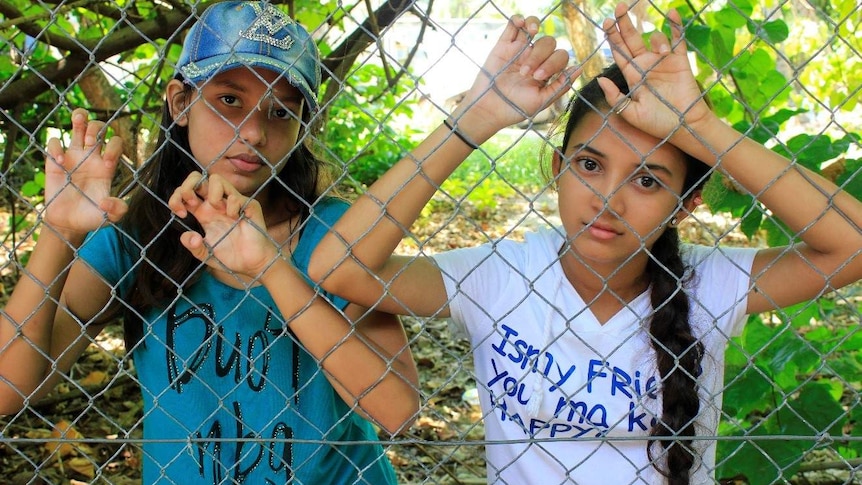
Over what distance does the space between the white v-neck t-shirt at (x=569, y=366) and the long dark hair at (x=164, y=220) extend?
39 cm

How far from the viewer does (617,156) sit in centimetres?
135

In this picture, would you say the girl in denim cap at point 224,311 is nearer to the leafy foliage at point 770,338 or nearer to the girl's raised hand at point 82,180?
the girl's raised hand at point 82,180

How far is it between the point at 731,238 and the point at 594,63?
4.97 ft

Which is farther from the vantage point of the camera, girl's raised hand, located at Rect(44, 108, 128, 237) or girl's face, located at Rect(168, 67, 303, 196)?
girl's face, located at Rect(168, 67, 303, 196)

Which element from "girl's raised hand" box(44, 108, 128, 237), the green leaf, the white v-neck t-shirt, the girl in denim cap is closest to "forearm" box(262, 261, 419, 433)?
the girl in denim cap

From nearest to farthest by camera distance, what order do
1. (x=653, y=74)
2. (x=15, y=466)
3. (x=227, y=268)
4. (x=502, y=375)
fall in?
(x=653, y=74)
(x=227, y=268)
(x=502, y=375)
(x=15, y=466)

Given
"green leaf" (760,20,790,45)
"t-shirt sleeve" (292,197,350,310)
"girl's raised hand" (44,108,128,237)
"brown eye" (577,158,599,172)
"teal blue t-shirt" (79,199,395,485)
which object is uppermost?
"green leaf" (760,20,790,45)

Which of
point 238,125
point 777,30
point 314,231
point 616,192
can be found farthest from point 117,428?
point 777,30

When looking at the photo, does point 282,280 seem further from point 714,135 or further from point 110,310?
point 714,135

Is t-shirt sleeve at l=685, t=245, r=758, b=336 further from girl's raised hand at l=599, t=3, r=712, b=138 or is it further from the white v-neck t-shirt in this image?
girl's raised hand at l=599, t=3, r=712, b=138

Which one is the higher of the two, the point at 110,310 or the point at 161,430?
the point at 110,310

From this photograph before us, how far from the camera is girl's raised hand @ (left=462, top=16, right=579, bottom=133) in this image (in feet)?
3.94

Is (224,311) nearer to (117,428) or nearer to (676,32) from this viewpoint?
(117,428)

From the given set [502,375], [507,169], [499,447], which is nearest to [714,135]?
[502,375]
